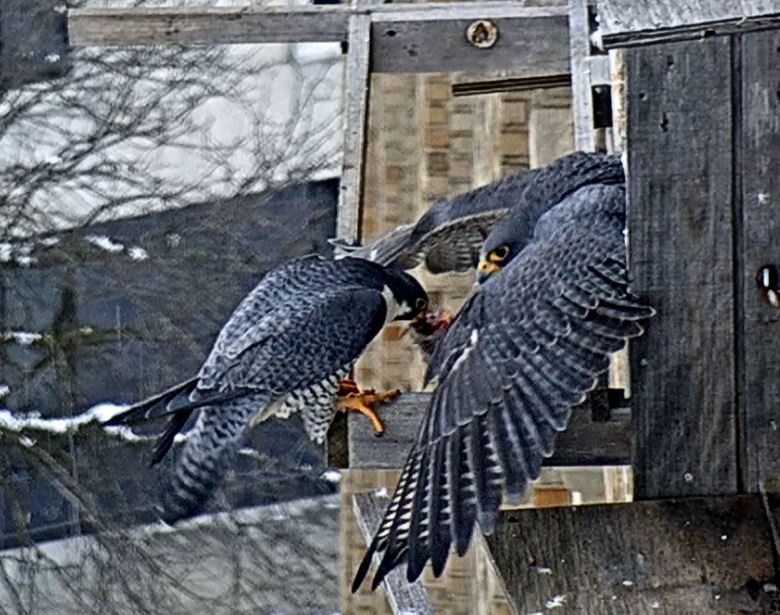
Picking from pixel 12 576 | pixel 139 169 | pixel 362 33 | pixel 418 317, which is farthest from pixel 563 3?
pixel 12 576

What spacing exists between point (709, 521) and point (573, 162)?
3.40ft

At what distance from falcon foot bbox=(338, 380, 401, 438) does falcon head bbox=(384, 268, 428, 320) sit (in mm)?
321

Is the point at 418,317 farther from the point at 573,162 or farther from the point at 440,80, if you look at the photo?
the point at 440,80

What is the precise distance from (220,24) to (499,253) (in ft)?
6.18

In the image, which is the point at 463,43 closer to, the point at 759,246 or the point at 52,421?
the point at 759,246

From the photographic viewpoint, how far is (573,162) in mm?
3055

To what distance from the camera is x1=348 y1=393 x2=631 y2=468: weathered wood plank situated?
2.29 m

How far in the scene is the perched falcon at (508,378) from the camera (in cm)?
213

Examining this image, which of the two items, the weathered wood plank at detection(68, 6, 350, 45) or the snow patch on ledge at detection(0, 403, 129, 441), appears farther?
the snow patch on ledge at detection(0, 403, 129, 441)

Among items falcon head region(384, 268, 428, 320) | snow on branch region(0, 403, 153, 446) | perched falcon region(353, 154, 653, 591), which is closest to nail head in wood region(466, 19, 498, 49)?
falcon head region(384, 268, 428, 320)

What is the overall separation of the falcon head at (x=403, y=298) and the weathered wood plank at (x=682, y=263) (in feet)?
3.84

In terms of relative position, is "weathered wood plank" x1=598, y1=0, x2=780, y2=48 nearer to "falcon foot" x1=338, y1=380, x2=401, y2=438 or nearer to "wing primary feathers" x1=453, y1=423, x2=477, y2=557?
"wing primary feathers" x1=453, y1=423, x2=477, y2=557

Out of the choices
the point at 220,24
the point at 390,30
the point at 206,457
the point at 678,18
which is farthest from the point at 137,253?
the point at 678,18

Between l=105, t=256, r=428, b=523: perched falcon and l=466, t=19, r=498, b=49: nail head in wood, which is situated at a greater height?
l=466, t=19, r=498, b=49: nail head in wood
